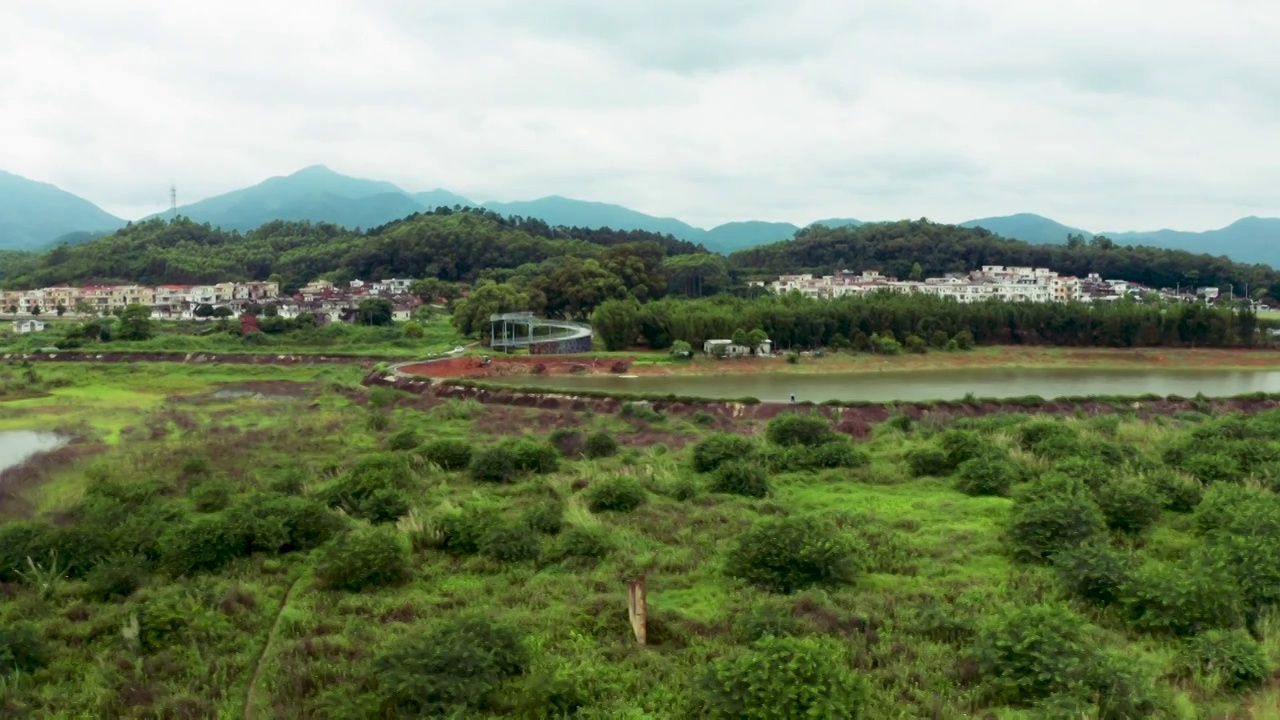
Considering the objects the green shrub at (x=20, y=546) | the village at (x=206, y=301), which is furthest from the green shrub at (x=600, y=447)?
the village at (x=206, y=301)

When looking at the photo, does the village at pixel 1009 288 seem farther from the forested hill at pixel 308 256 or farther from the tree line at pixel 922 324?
the forested hill at pixel 308 256

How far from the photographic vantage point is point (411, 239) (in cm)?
8981

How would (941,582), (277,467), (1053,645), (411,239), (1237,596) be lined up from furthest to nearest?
(411,239) → (277,467) → (941,582) → (1237,596) → (1053,645)

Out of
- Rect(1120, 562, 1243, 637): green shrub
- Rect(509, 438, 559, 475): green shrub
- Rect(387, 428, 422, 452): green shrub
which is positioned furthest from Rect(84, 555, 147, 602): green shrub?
Rect(1120, 562, 1243, 637): green shrub

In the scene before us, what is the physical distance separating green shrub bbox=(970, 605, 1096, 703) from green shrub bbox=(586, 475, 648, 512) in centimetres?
612

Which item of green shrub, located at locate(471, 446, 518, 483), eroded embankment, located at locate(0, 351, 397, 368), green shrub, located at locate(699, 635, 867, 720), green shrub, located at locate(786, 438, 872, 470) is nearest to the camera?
green shrub, located at locate(699, 635, 867, 720)

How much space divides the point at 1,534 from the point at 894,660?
10.8m

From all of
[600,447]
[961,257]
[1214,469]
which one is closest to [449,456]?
[600,447]

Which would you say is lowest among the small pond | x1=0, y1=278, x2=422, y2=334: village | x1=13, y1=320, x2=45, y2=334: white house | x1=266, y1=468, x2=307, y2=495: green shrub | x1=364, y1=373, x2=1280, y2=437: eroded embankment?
the small pond

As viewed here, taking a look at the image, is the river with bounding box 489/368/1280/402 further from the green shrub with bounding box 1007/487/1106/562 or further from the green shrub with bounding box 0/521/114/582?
the green shrub with bounding box 1007/487/1106/562

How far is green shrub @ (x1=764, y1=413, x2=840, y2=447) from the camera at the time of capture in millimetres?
17703

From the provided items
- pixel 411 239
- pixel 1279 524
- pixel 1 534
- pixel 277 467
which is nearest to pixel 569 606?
pixel 1 534

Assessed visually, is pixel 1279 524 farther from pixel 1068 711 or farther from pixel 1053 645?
pixel 1068 711

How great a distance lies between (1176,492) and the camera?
12.2m
